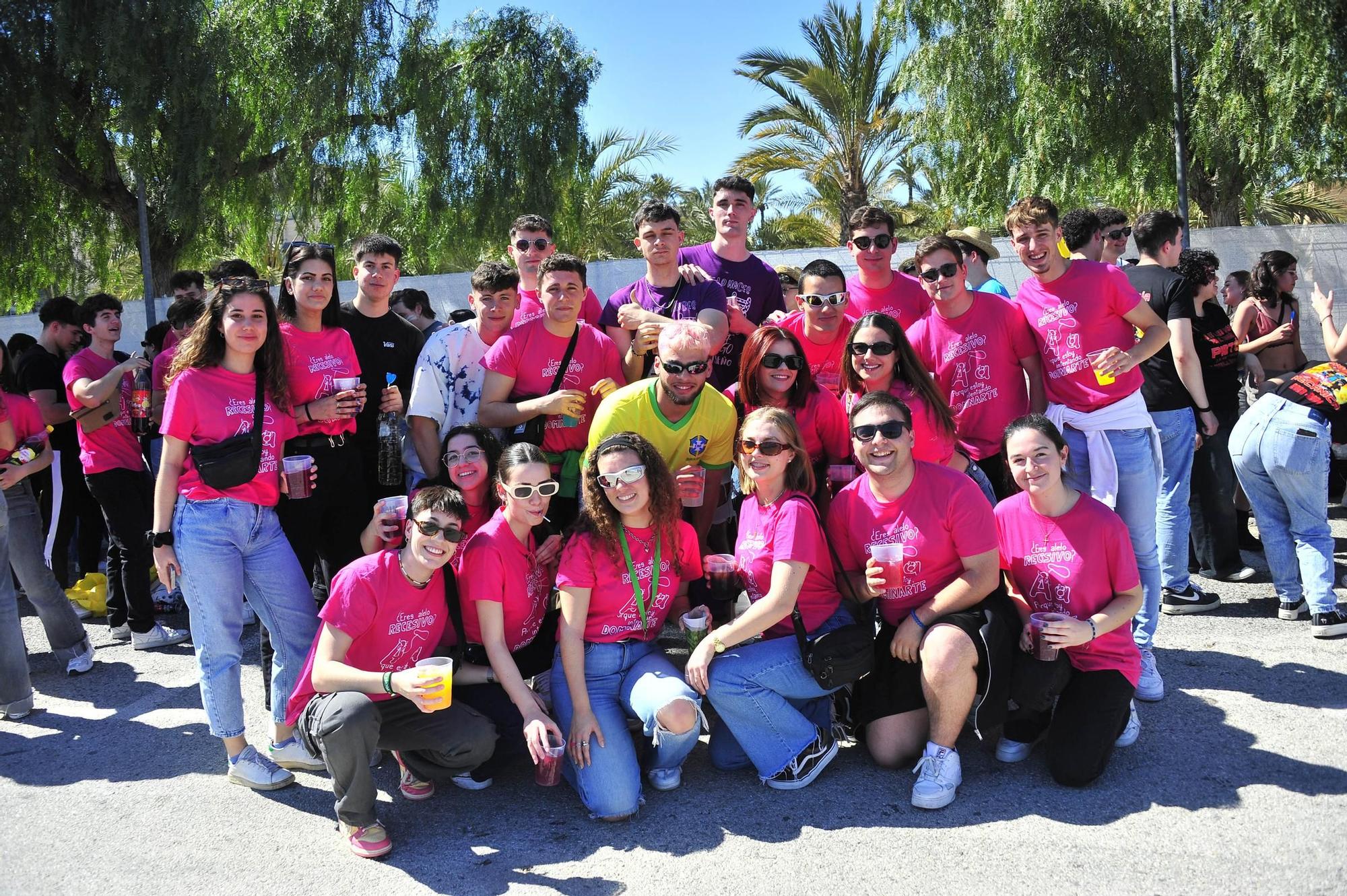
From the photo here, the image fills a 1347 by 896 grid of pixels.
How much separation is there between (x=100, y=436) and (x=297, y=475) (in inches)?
99.3

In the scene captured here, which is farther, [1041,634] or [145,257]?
[145,257]

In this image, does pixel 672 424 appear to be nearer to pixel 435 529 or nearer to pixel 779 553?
pixel 779 553

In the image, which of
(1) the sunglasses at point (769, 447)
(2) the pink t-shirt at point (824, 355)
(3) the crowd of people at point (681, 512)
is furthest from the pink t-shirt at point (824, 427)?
(1) the sunglasses at point (769, 447)

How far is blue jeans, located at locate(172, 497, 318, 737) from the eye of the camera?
3662mm

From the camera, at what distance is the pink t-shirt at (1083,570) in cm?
359

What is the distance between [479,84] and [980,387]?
14582 mm

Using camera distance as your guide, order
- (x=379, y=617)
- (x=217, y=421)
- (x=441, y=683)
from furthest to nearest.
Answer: (x=217, y=421) → (x=379, y=617) → (x=441, y=683)

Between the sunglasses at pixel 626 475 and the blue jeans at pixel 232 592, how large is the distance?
4.59 ft

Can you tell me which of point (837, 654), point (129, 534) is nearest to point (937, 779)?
point (837, 654)

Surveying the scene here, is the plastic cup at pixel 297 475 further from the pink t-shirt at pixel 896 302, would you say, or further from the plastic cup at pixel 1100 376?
the plastic cup at pixel 1100 376

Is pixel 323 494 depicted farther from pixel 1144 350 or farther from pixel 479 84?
pixel 479 84

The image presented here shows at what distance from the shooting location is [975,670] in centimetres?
351

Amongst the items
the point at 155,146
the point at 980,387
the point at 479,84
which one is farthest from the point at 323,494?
the point at 479,84

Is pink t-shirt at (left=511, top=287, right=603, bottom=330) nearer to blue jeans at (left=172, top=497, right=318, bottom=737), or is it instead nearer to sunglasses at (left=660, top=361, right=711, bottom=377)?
sunglasses at (left=660, top=361, right=711, bottom=377)
